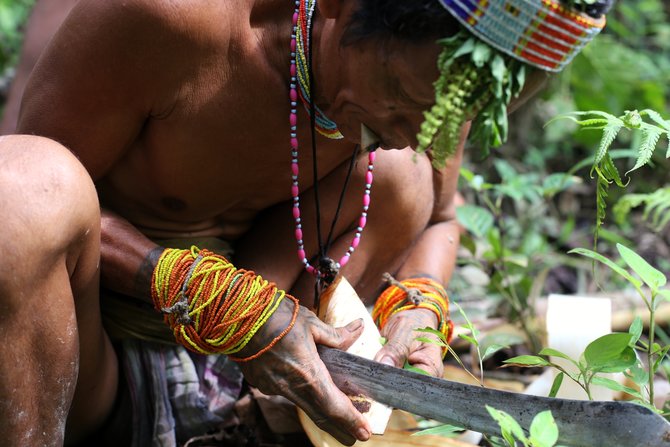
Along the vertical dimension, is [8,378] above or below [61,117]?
below

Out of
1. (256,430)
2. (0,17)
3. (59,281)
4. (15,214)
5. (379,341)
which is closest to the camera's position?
(15,214)

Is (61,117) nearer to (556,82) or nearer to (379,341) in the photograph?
(379,341)

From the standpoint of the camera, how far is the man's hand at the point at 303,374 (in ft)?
5.87

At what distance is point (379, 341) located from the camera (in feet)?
6.68

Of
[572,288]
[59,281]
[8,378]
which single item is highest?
[59,281]

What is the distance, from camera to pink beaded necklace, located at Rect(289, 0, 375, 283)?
5.98 ft

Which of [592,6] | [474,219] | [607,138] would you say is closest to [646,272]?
[607,138]

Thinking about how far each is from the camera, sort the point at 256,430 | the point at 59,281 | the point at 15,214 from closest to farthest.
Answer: the point at 15,214, the point at 59,281, the point at 256,430

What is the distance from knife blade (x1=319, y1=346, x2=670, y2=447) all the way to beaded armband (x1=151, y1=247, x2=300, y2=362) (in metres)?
0.19

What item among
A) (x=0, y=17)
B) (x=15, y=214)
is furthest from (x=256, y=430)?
(x=0, y=17)

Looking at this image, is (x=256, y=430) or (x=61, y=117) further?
(x=256, y=430)

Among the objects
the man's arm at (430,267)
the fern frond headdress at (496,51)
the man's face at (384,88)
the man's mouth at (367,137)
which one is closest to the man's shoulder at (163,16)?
the man's face at (384,88)

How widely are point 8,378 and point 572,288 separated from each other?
8.48ft

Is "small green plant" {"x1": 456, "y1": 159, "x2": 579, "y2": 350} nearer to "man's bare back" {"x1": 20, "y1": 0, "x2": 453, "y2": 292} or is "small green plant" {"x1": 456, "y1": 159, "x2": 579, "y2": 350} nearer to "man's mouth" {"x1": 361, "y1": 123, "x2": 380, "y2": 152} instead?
"man's bare back" {"x1": 20, "y1": 0, "x2": 453, "y2": 292}
